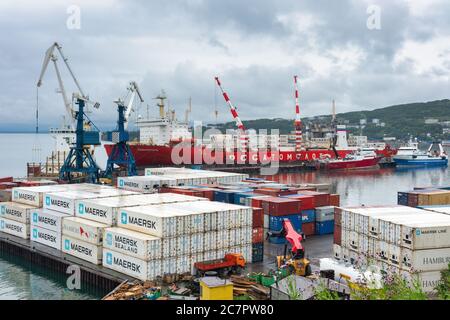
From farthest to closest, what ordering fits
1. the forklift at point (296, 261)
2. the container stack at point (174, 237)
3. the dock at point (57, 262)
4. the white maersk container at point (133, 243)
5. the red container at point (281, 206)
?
the red container at point (281, 206) → the dock at point (57, 262) → the container stack at point (174, 237) → the white maersk container at point (133, 243) → the forklift at point (296, 261)

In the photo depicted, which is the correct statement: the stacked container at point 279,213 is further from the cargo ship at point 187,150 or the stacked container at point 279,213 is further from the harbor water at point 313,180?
the cargo ship at point 187,150

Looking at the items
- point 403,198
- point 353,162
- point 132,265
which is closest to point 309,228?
point 403,198

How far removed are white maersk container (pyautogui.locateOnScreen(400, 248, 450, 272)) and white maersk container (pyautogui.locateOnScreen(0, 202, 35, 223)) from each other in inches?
883

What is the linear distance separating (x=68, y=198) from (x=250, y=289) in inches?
551

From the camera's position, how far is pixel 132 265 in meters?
21.2

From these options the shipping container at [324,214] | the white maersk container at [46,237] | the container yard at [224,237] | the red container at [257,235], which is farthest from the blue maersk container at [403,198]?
the white maersk container at [46,237]

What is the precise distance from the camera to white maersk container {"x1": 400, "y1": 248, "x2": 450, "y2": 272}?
18.6m

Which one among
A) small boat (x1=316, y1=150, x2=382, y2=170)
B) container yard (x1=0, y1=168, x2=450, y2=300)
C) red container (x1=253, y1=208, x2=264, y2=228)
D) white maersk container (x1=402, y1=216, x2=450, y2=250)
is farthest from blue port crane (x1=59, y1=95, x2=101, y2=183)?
small boat (x1=316, y1=150, x2=382, y2=170)

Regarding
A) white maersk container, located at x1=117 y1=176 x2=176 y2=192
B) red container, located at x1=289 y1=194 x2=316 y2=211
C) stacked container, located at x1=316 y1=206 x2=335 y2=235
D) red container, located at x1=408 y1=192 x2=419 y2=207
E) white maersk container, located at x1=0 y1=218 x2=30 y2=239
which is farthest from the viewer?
white maersk container, located at x1=117 y1=176 x2=176 y2=192

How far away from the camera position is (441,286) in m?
17.7

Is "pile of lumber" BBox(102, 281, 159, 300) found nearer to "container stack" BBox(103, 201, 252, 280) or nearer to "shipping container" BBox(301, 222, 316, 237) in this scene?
"container stack" BBox(103, 201, 252, 280)

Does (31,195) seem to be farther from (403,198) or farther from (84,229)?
(403,198)

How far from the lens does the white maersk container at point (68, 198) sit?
27625 mm

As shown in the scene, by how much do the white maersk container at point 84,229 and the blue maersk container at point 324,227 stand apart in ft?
44.7
